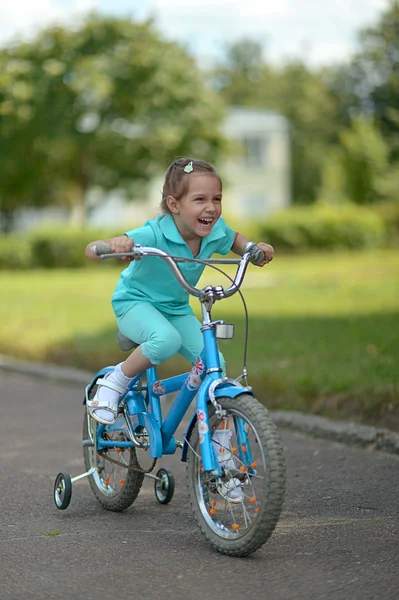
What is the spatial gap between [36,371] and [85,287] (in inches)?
381

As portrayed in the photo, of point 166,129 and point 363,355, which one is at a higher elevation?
point 166,129

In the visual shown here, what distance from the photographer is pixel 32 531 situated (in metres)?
4.50

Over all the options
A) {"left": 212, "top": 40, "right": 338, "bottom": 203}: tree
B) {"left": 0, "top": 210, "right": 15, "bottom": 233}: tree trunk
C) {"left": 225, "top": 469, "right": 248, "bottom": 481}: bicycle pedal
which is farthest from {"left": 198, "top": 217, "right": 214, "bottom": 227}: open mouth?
{"left": 212, "top": 40, "right": 338, "bottom": 203}: tree

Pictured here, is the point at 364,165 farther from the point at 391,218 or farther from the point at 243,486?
the point at 243,486

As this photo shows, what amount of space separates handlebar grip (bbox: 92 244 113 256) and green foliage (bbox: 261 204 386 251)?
32.6 metres

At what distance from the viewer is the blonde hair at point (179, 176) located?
4316mm

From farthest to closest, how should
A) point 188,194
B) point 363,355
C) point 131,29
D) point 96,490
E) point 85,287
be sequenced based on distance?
point 131,29 → point 85,287 → point 363,355 → point 96,490 → point 188,194

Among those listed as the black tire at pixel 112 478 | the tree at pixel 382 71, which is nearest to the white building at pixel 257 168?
the tree at pixel 382 71

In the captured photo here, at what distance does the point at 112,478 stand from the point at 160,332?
3.52ft

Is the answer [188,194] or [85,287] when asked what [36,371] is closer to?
[188,194]

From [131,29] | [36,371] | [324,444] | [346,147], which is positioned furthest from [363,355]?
[346,147]

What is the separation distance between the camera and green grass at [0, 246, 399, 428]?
7.34 meters

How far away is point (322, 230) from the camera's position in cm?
3747

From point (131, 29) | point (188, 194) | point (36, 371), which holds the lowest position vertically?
point (36, 371)
